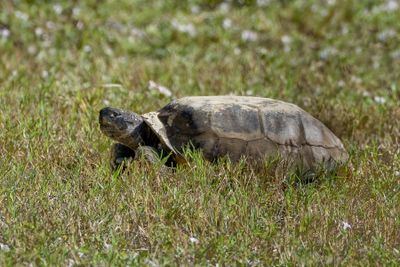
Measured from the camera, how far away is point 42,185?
531 centimetres

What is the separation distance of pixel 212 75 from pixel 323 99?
1358mm

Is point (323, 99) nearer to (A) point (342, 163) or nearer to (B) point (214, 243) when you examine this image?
(A) point (342, 163)

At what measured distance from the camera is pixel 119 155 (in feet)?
20.1

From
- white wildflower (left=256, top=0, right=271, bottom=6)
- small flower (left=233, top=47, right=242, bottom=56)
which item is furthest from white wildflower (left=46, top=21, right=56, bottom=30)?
white wildflower (left=256, top=0, right=271, bottom=6)

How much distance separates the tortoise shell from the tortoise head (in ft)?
0.34

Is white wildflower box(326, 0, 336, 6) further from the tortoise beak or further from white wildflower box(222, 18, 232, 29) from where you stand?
the tortoise beak

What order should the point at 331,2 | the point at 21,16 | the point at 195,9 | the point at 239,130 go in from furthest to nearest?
1. the point at 331,2
2. the point at 195,9
3. the point at 21,16
4. the point at 239,130

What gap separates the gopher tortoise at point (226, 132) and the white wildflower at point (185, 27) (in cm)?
447

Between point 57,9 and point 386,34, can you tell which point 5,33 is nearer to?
point 57,9

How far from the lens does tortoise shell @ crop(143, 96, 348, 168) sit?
580cm

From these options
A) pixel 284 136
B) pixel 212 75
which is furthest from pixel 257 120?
pixel 212 75

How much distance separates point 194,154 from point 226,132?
0.26 m

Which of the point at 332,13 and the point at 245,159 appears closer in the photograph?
the point at 245,159

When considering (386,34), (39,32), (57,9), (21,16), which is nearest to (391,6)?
(386,34)
